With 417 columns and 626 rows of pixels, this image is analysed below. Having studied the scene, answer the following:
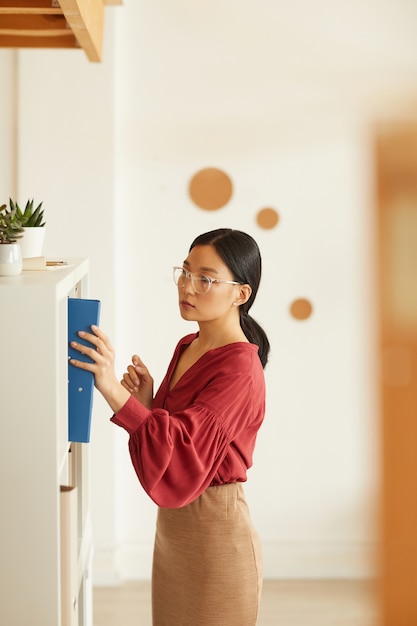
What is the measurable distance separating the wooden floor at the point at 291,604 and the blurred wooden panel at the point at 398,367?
8.12 feet

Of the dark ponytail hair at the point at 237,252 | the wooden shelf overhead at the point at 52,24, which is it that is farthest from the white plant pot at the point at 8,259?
the wooden shelf overhead at the point at 52,24

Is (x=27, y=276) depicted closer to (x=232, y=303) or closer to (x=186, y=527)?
(x=232, y=303)

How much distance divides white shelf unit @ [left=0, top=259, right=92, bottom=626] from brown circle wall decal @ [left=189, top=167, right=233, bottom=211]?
211 cm

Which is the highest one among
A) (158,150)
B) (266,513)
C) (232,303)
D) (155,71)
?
(155,71)

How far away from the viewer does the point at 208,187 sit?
3271 millimetres

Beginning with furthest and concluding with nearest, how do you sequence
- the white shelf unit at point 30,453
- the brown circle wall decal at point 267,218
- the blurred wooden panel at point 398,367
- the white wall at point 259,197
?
the brown circle wall decal at point 267,218
the white wall at point 259,197
the white shelf unit at point 30,453
the blurred wooden panel at point 398,367

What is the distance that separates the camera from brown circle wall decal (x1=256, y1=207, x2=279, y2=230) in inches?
130

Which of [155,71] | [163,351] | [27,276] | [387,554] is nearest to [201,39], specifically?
[155,71]

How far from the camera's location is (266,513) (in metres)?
3.38

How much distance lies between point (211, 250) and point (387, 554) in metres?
1.10

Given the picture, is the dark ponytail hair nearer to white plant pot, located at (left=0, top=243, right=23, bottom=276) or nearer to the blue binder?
the blue binder

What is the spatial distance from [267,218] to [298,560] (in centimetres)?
144

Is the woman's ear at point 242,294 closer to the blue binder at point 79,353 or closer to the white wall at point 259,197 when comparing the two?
the blue binder at point 79,353

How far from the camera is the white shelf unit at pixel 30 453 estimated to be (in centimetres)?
117
